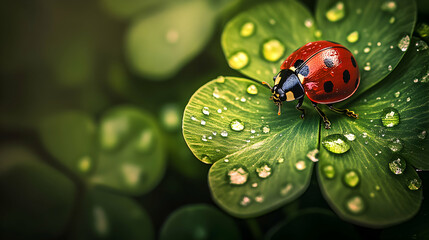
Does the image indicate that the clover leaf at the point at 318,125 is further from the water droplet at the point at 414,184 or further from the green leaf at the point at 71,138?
the green leaf at the point at 71,138

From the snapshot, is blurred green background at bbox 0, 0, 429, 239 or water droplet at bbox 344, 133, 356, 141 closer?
water droplet at bbox 344, 133, 356, 141

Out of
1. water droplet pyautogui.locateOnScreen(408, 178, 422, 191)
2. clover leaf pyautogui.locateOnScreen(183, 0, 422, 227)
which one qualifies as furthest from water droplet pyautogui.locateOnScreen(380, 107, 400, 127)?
water droplet pyautogui.locateOnScreen(408, 178, 422, 191)

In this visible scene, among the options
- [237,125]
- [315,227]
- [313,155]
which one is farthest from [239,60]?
[315,227]

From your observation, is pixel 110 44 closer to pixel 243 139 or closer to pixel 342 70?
pixel 243 139

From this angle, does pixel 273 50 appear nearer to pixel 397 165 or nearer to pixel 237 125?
pixel 237 125

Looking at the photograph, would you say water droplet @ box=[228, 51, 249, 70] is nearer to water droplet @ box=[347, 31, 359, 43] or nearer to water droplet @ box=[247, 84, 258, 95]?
water droplet @ box=[247, 84, 258, 95]

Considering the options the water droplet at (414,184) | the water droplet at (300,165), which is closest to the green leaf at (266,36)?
the water droplet at (300,165)
